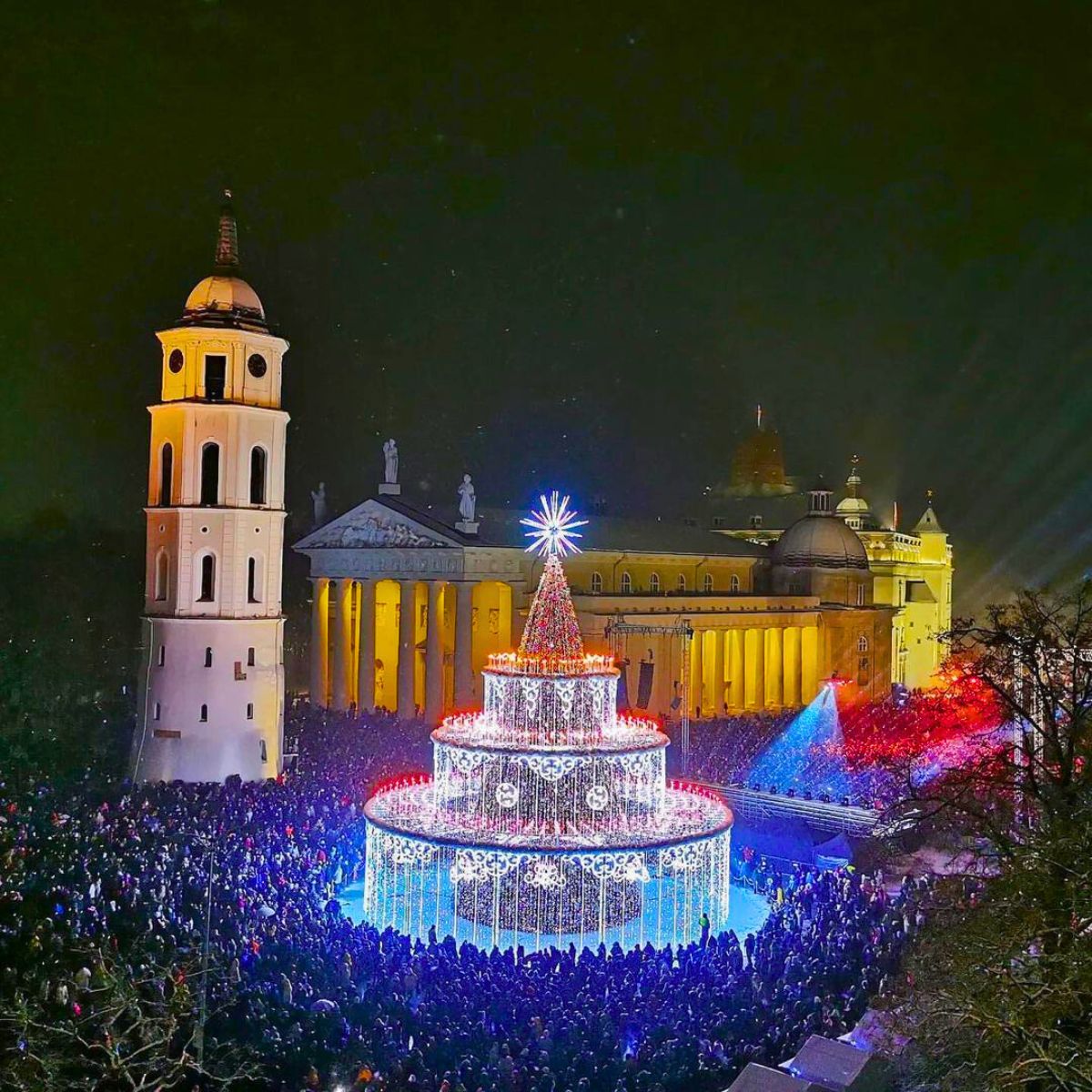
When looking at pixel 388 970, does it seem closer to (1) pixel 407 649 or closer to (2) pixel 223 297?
(2) pixel 223 297

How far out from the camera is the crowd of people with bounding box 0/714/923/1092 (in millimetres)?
16484

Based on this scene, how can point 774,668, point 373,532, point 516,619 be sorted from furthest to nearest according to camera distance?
point 774,668, point 516,619, point 373,532

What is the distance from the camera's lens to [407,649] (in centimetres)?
4822

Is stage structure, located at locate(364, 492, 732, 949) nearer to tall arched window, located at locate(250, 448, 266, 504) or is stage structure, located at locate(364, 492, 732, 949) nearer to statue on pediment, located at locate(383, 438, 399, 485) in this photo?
tall arched window, located at locate(250, 448, 266, 504)

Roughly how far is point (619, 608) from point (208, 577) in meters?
22.4

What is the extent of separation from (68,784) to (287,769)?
6754 millimetres

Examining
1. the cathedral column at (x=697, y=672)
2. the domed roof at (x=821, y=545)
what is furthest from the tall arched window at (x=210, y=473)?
the domed roof at (x=821, y=545)

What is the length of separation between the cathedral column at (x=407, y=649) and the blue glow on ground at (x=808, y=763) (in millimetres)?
14570

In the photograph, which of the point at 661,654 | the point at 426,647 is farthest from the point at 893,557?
the point at 426,647

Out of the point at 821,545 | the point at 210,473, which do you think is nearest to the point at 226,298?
the point at 210,473

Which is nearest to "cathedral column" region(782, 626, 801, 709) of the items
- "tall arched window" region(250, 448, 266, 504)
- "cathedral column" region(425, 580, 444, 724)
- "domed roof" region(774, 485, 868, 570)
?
"domed roof" region(774, 485, 868, 570)

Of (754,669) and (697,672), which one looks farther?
(754,669)

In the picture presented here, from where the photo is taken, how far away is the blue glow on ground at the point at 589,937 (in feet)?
72.5

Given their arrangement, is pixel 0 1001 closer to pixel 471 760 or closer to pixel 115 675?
pixel 471 760
